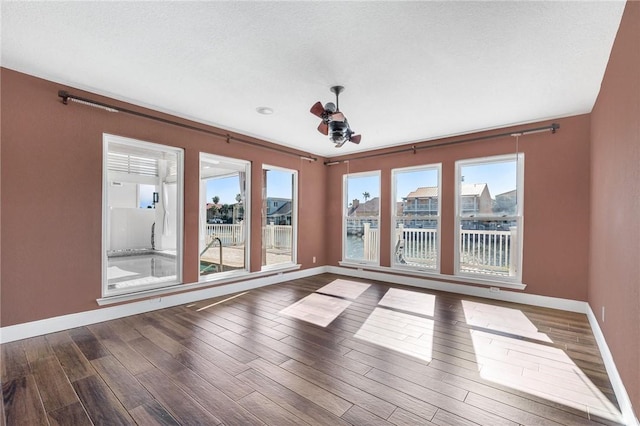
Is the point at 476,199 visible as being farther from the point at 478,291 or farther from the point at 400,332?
the point at 400,332

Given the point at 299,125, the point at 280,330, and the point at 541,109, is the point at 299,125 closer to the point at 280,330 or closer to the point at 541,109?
the point at 280,330

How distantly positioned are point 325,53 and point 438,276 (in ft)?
13.4

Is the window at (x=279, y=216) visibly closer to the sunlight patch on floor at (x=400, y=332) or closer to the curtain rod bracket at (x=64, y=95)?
the sunlight patch on floor at (x=400, y=332)

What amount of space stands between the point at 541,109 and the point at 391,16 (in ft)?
9.73

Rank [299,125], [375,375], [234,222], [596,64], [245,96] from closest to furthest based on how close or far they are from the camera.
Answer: [375,375]
[596,64]
[245,96]
[299,125]
[234,222]

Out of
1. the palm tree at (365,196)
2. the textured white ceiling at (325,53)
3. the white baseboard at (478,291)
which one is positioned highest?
the textured white ceiling at (325,53)

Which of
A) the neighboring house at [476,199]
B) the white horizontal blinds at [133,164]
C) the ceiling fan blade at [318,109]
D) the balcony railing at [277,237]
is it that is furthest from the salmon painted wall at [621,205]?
the white horizontal blinds at [133,164]

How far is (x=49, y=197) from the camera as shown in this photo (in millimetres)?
3053

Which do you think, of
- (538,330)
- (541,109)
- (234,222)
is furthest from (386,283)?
(541,109)

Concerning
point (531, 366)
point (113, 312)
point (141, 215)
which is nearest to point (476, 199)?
point (531, 366)

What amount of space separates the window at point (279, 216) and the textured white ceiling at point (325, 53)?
192 cm

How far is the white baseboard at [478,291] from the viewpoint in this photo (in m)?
3.98

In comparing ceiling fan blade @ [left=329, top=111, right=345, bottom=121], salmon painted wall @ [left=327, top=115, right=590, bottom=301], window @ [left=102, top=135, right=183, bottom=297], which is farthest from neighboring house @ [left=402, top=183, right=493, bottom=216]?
window @ [left=102, top=135, right=183, bottom=297]

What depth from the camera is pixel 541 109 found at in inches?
150
